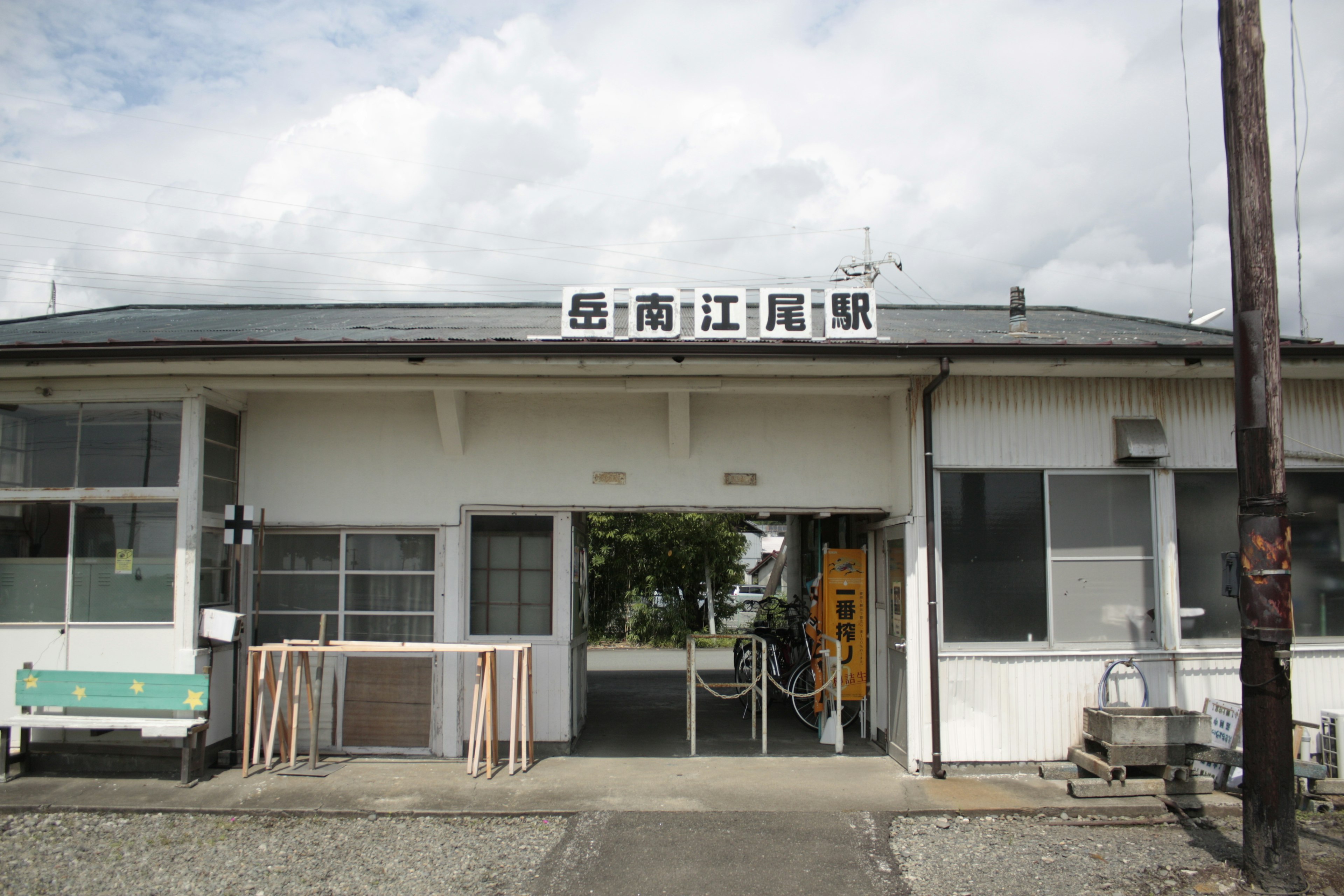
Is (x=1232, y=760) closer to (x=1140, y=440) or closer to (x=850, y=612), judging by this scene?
(x=1140, y=440)

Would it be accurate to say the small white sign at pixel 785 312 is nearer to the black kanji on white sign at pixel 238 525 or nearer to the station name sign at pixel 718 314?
the station name sign at pixel 718 314

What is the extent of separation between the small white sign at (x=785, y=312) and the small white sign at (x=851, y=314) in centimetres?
23

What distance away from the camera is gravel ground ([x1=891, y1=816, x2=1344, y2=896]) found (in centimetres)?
506

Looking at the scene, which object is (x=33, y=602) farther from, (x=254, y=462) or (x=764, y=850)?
(x=764, y=850)

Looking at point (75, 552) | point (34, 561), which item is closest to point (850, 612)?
point (75, 552)

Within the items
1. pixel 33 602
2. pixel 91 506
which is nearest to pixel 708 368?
pixel 91 506

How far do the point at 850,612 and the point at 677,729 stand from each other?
228 cm

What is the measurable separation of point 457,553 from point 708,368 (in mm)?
2918

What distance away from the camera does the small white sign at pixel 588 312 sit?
301 inches

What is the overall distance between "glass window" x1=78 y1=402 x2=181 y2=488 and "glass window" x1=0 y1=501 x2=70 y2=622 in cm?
44

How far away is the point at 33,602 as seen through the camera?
24.3ft

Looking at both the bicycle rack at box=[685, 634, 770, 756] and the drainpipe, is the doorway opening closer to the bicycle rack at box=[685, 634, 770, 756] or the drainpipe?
the bicycle rack at box=[685, 634, 770, 756]

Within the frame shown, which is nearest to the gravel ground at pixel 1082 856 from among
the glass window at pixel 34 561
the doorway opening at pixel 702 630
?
the doorway opening at pixel 702 630

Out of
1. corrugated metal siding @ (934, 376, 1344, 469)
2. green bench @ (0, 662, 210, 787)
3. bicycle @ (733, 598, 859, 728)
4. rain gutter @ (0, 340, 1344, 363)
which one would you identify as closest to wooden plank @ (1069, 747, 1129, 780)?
bicycle @ (733, 598, 859, 728)
